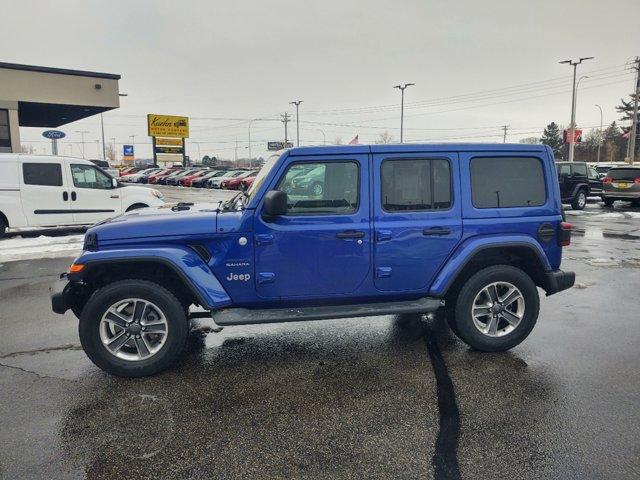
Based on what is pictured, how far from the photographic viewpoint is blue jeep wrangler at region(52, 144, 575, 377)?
4.05 meters

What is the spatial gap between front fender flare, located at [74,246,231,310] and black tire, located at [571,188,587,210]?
1808 cm

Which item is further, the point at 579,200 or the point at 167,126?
the point at 167,126

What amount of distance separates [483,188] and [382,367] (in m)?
1.92

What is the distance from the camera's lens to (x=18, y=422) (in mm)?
3350

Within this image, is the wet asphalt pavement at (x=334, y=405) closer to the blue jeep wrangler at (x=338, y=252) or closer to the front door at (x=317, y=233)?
the blue jeep wrangler at (x=338, y=252)

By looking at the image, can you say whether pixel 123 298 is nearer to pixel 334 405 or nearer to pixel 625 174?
pixel 334 405

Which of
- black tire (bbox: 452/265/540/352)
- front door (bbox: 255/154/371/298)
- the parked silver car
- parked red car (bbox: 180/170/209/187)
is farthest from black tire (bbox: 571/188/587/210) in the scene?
parked red car (bbox: 180/170/209/187)

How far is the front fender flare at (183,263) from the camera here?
395 centimetres

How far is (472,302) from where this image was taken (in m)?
4.52

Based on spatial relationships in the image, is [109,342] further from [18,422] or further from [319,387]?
[319,387]

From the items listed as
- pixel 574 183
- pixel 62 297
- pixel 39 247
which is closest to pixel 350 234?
pixel 62 297

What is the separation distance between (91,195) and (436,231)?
10.1m

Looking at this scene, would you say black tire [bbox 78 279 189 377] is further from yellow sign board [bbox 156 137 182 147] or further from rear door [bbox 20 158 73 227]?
yellow sign board [bbox 156 137 182 147]

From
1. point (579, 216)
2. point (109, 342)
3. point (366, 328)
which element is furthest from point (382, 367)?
point (579, 216)
